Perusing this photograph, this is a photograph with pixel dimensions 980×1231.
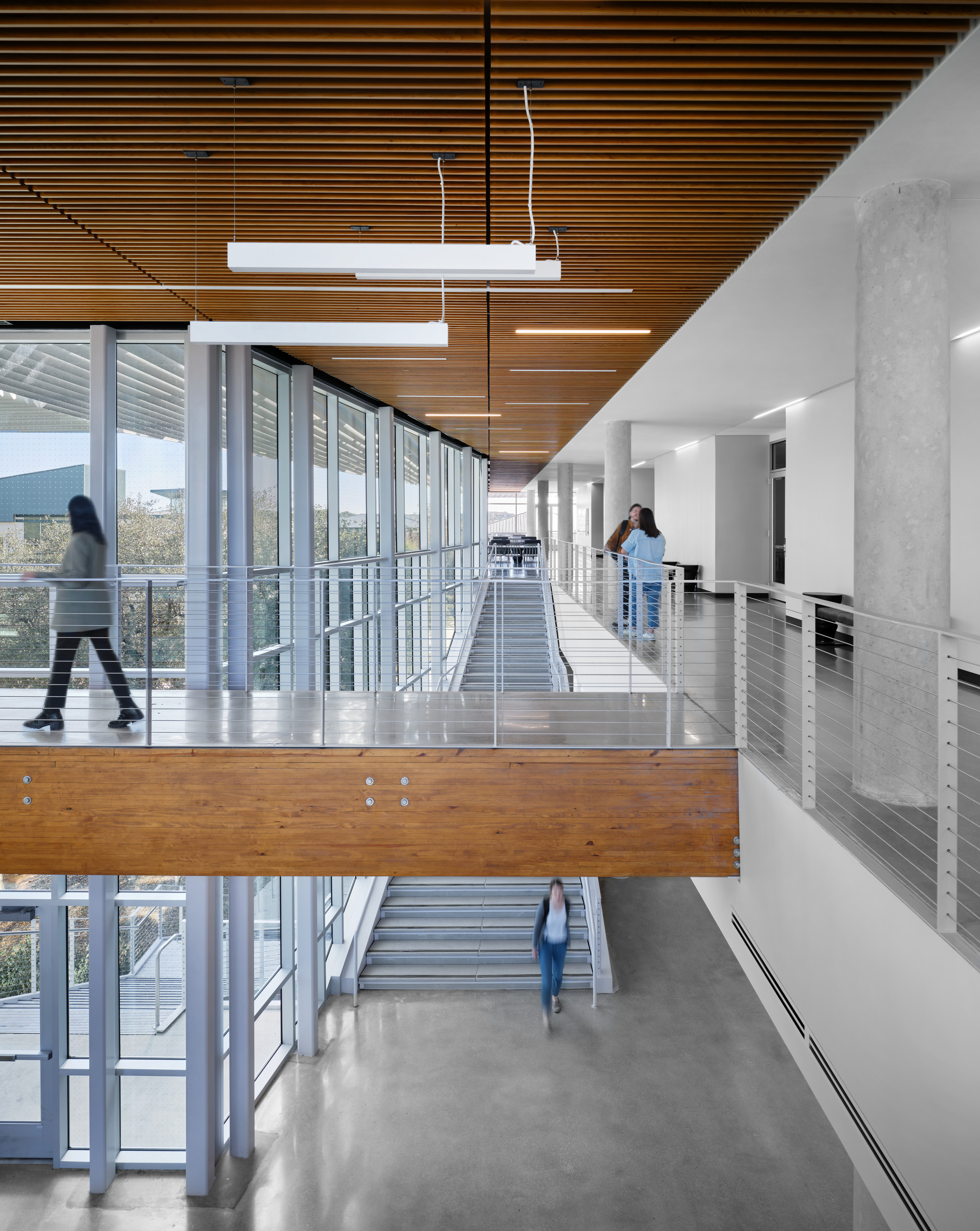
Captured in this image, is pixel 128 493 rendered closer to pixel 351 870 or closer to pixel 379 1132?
pixel 351 870

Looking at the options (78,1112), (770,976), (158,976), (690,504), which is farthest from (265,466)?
(690,504)

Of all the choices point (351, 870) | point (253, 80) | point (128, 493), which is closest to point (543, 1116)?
point (351, 870)

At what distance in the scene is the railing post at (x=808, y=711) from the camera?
2.91 m

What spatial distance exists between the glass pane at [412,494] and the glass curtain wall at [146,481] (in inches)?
186

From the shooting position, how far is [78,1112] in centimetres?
558

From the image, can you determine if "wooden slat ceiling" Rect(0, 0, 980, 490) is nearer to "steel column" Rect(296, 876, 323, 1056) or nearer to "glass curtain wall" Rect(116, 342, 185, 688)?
"glass curtain wall" Rect(116, 342, 185, 688)

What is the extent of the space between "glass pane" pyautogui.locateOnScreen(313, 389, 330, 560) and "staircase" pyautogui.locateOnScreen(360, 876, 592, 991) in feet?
9.65

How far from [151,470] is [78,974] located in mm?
2998

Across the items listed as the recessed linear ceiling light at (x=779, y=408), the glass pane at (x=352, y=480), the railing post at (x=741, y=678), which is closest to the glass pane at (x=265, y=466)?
the glass pane at (x=352, y=480)

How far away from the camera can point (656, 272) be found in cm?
439

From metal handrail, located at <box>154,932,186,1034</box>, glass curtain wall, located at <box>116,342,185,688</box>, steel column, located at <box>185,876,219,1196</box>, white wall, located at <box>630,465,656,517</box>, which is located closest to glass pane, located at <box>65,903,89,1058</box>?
metal handrail, located at <box>154,932,186,1034</box>

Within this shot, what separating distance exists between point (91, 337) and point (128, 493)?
2.91 feet

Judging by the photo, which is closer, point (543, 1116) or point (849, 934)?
point (849, 934)

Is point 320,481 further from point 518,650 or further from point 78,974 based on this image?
point 78,974
